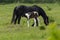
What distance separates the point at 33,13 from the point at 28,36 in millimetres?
4694

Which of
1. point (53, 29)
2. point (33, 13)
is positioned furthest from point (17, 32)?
point (53, 29)

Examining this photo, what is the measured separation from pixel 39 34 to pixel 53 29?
8468mm

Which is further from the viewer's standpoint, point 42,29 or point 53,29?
point 42,29

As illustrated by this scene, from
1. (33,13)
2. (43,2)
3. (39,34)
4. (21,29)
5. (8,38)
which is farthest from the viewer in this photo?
(43,2)

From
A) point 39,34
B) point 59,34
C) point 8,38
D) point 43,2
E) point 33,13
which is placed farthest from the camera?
point 43,2

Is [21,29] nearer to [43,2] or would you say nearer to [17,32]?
[17,32]

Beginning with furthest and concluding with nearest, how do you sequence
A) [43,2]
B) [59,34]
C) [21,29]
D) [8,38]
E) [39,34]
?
[43,2]
[21,29]
[39,34]
[8,38]
[59,34]

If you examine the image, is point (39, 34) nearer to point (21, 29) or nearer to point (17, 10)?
point (21, 29)

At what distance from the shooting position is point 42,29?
17.0 metres

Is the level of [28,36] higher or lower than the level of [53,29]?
lower

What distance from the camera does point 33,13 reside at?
61.8 ft

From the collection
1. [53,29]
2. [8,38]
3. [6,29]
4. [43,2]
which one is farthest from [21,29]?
[43,2]

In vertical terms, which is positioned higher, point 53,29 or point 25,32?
point 53,29

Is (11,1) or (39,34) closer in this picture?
(39,34)
